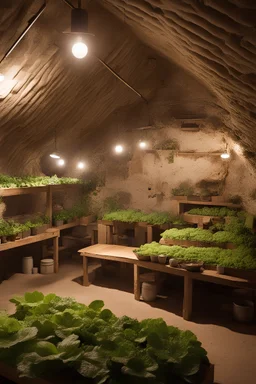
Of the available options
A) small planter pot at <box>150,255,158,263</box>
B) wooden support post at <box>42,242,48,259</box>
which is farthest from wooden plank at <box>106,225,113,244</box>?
small planter pot at <box>150,255,158,263</box>

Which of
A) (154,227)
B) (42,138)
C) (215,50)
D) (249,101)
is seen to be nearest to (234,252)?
(154,227)

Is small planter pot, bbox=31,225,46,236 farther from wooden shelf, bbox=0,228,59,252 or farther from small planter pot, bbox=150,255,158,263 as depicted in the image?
small planter pot, bbox=150,255,158,263

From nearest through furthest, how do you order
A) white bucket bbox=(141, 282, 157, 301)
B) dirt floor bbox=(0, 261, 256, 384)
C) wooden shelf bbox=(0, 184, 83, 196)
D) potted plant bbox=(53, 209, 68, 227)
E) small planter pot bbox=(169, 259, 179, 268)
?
1. dirt floor bbox=(0, 261, 256, 384)
2. small planter pot bbox=(169, 259, 179, 268)
3. white bucket bbox=(141, 282, 157, 301)
4. wooden shelf bbox=(0, 184, 83, 196)
5. potted plant bbox=(53, 209, 68, 227)

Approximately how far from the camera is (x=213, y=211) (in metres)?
10.1

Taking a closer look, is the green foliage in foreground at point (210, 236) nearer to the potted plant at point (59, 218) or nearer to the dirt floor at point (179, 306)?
the dirt floor at point (179, 306)

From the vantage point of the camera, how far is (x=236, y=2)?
2.87 meters

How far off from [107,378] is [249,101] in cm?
333

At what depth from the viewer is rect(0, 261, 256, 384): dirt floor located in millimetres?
6355

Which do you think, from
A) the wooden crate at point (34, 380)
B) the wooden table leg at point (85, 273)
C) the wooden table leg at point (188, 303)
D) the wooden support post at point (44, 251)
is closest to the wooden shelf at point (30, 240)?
the wooden support post at point (44, 251)

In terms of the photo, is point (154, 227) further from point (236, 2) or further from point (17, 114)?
point (236, 2)

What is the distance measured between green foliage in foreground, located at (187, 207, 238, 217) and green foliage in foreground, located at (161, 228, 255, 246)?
676mm

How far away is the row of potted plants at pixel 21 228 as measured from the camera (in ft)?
30.2

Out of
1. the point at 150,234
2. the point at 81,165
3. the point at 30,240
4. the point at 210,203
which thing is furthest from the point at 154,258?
the point at 81,165

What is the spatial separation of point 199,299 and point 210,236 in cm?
154
